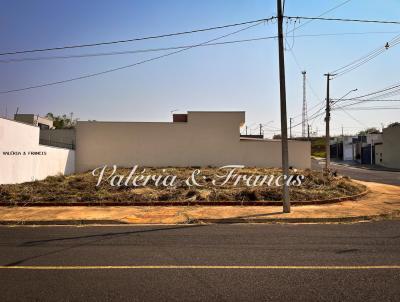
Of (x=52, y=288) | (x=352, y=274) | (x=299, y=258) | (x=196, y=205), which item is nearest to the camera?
(x=52, y=288)

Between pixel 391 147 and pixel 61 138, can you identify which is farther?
pixel 391 147

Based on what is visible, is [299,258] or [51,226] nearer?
[299,258]

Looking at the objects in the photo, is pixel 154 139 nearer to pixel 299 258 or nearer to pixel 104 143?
pixel 104 143

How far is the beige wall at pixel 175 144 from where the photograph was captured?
3066cm

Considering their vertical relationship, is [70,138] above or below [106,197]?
above

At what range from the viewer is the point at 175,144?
3125 centimetres

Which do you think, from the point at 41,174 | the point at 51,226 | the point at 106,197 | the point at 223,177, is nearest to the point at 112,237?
the point at 51,226

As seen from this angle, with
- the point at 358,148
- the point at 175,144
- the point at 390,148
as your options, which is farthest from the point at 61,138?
the point at 358,148

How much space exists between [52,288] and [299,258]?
13.7ft

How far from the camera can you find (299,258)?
747 centimetres

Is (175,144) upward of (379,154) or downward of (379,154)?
upward

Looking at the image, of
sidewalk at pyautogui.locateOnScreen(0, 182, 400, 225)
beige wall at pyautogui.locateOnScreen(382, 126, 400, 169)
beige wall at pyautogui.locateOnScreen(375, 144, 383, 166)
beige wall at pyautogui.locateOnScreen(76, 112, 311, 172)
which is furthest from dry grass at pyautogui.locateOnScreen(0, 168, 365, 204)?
beige wall at pyautogui.locateOnScreen(375, 144, 383, 166)

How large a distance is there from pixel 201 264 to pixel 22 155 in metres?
17.0

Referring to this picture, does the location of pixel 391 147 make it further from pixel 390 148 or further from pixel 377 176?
pixel 377 176
